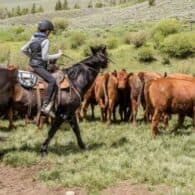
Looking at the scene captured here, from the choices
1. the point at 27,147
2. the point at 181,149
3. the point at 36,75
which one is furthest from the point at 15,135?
the point at 181,149

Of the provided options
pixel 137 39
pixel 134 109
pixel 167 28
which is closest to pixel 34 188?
pixel 134 109

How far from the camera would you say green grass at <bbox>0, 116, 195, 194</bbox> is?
11750 millimetres

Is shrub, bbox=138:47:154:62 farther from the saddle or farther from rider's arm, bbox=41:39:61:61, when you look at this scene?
rider's arm, bbox=41:39:61:61

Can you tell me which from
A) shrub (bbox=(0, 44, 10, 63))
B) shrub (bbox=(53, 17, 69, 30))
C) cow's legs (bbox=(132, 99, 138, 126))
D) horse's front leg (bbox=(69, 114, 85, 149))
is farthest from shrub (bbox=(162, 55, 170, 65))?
shrub (bbox=(53, 17, 69, 30))

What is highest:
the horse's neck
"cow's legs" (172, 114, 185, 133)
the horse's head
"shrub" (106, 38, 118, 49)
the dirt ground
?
the horse's head

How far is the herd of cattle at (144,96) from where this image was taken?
15867 mm

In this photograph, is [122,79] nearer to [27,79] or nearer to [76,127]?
[76,127]

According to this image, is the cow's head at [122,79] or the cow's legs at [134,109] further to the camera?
the cow's head at [122,79]

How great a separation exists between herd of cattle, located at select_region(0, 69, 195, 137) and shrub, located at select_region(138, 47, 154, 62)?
1702 cm

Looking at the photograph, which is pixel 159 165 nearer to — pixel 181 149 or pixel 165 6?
pixel 181 149

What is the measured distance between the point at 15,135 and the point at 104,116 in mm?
3918

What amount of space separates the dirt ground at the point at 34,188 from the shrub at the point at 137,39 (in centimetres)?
2982

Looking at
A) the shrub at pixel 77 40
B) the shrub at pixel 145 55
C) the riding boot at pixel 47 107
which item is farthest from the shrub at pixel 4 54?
the riding boot at pixel 47 107

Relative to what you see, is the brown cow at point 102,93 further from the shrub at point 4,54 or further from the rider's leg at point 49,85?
the shrub at point 4,54
